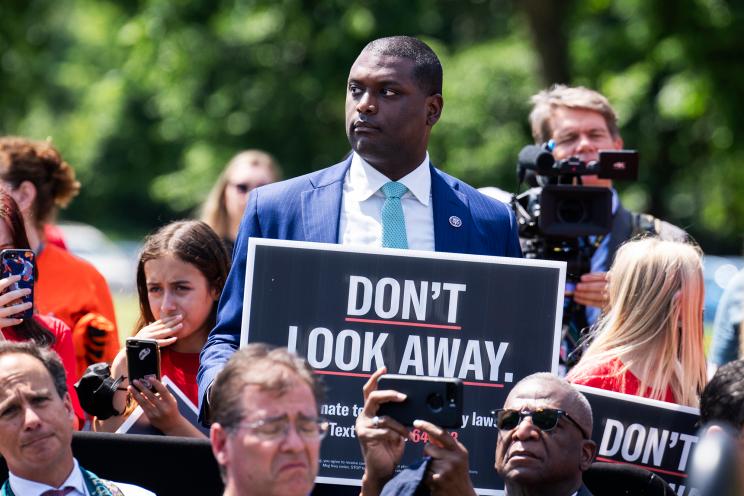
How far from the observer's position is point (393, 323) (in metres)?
3.89

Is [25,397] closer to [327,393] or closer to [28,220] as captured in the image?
[327,393]

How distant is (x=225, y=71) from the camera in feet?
63.6

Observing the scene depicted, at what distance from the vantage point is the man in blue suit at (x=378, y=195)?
405 cm

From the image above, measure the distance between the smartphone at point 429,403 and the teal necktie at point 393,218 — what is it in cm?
76

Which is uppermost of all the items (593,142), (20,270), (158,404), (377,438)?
(593,142)

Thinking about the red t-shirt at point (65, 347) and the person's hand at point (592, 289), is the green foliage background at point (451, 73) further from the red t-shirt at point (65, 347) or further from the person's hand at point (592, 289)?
the red t-shirt at point (65, 347)

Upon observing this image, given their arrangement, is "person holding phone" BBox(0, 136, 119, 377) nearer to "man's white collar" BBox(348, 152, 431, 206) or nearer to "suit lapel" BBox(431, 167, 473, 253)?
"man's white collar" BBox(348, 152, 431, 206)

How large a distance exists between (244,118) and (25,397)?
1646 cm

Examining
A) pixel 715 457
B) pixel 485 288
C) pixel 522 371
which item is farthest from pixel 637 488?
pixel 715 457

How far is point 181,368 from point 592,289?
5.60 feet

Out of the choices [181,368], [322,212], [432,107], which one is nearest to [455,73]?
[181,368]

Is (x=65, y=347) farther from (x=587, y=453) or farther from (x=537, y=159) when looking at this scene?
(x=587, y=453)

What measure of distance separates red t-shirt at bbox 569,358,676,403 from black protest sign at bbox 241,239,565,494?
1.87 feet

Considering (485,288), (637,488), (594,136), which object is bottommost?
(637,488)
